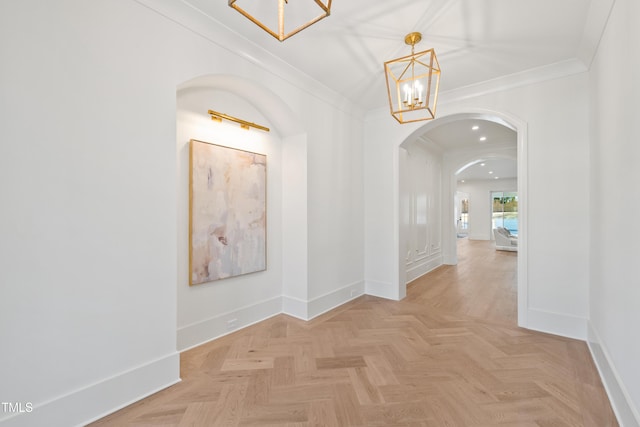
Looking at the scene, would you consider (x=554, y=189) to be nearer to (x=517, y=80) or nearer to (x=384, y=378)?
(x=517, y=80)

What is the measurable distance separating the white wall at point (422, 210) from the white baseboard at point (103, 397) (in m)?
4.00

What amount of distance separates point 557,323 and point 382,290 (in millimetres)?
2073

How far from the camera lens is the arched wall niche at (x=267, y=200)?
106 inches

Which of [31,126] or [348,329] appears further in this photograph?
[348,329]

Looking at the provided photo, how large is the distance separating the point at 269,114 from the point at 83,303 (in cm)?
262

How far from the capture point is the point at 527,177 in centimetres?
321

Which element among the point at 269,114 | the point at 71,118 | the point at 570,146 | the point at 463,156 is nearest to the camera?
the point at 71,118

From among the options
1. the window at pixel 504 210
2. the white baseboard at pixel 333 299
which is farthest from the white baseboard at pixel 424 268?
the window at pixel 504 210

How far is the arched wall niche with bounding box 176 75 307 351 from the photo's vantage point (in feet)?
8.84

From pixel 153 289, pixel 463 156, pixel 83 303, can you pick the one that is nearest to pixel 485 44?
pixel 153 289

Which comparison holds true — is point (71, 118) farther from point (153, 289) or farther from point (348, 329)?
point (348, 329)

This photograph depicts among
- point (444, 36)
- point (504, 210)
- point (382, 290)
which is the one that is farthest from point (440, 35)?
point (504, 210)

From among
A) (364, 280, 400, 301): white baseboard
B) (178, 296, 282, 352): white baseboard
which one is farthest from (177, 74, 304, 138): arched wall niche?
(364, 280, 400, 301): white baseboard

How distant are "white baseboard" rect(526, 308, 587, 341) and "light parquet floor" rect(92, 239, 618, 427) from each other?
0.15 meters
